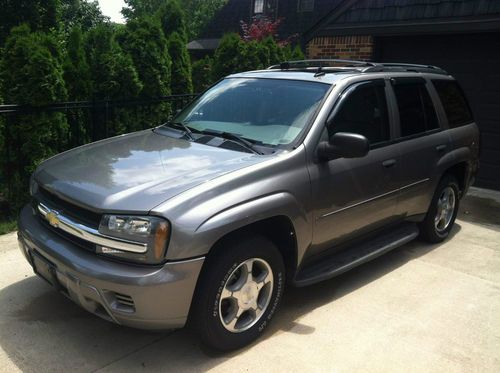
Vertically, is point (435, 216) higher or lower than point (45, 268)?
lower

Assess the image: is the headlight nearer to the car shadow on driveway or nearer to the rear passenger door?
the car shadow on driveway

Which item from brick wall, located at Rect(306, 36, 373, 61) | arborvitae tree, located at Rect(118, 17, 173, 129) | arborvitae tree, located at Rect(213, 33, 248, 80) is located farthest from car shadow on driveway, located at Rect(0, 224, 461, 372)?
brick wall, located at Rect(306, 36, 373, 61)

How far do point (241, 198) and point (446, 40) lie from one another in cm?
685

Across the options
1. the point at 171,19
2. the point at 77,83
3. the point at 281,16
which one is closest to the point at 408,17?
the point at 171,19

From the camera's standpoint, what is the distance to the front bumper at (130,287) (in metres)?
2.64

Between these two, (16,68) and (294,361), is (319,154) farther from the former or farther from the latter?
(16,68)

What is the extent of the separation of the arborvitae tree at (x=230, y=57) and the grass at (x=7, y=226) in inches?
192

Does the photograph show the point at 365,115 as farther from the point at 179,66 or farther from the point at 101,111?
the point at 179,66

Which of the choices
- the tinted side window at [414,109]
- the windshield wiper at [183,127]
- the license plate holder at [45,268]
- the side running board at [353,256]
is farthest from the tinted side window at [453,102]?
the license plate holder at [45,268]

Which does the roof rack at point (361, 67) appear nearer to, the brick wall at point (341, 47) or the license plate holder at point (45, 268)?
the license plate holder at point (45, 268)

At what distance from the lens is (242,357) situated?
310 cm

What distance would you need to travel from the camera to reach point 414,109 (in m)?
4.56

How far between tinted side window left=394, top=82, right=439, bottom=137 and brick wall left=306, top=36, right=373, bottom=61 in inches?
187

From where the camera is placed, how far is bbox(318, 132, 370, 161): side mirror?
10.9 ft
